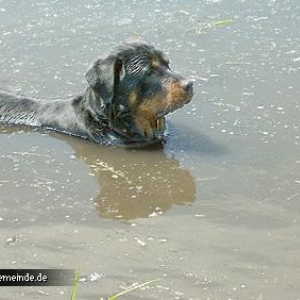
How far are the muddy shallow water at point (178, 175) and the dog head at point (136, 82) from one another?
1.40 ft

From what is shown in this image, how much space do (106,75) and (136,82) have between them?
0.97ft

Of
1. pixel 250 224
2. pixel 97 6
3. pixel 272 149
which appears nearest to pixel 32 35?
pixel 97 6

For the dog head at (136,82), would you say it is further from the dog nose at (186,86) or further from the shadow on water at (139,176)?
the shadow on water at (139,176)

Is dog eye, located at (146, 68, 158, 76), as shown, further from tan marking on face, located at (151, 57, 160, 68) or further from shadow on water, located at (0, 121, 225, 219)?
shadow on water, located at (0, 121, 225, 219)

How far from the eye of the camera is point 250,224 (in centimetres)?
571

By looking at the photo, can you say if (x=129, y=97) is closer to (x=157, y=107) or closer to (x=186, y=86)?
(x=157, y=107)

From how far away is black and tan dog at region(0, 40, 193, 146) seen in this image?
7.17m

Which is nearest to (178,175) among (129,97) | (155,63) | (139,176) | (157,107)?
(139,176)

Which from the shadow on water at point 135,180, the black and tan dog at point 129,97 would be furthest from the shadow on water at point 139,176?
the black and tan dog at point 129,97

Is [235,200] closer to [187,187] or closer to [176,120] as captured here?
[187,187]

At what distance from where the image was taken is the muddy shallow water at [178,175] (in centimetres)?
517

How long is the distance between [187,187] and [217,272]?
1.49 metres

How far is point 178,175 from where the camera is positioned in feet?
22.2

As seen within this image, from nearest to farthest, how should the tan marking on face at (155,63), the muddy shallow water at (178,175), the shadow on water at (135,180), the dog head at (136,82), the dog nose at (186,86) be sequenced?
the muddy shallow water at (178,175) < the shadow on water at (135,180) < the dog nose at (186,86) < the dog head at (136,82) < the tan marking on face at (155,63)
